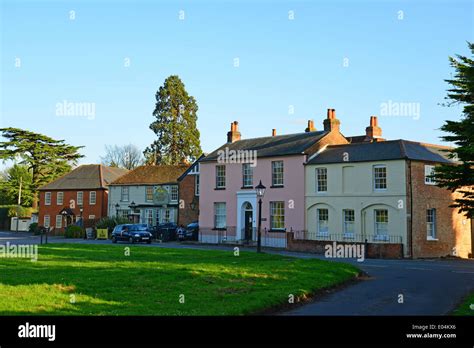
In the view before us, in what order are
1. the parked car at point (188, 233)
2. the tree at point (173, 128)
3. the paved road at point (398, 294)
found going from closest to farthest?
the paved road at point (398, 294), the parked car at point (188, 233), the tree at point (173, 128)

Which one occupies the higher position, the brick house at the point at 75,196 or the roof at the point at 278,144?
the roof at the point at 278,144

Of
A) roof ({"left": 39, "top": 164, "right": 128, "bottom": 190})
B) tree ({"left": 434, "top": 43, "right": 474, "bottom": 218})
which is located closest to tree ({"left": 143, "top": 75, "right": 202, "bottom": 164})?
roof ({"left": 39, "top": 164, "right": 128, "bottom": 190})

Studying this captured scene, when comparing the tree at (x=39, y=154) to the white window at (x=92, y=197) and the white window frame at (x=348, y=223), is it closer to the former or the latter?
the white window at (x=92, y=197)

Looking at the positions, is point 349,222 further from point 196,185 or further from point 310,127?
point 196,185

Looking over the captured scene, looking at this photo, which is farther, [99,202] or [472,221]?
[99,202]

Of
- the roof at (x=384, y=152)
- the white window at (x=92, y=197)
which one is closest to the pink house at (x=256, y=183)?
the roof at (x=384, y=152)

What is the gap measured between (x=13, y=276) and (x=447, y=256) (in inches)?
1103

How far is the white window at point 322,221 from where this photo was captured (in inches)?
1521

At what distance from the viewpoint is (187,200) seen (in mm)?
55031

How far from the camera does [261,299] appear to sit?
46.9 ft

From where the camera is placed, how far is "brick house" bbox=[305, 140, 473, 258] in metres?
34.7

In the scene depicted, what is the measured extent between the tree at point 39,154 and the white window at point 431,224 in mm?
53476
